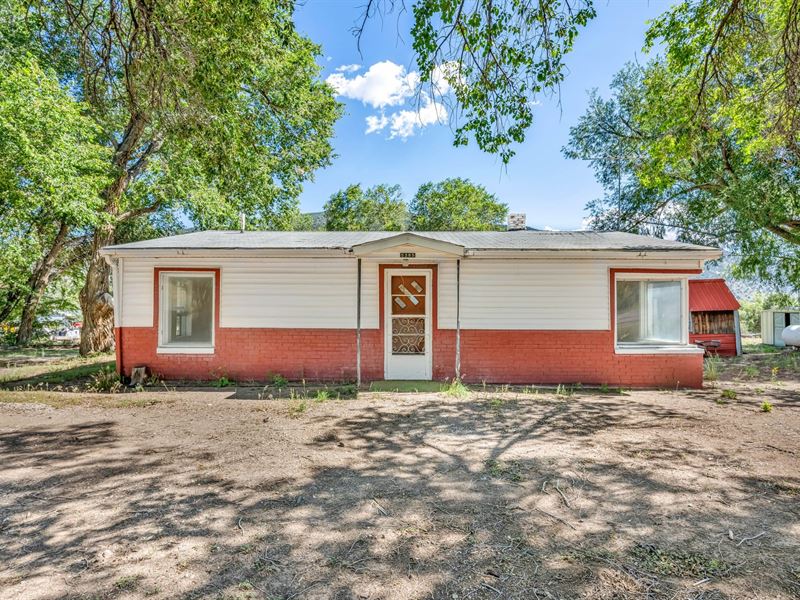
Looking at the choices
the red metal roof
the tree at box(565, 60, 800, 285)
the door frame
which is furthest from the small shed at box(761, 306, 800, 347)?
the door frame

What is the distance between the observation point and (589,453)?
4.31 meters

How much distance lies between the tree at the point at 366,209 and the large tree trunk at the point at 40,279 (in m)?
18.5

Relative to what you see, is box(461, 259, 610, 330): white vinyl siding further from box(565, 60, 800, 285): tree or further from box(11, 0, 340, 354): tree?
box(11, 0, 340, 354): tree

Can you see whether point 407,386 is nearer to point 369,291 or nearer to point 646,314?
point 369,291

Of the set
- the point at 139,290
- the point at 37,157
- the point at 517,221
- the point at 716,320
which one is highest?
the point at 37,157

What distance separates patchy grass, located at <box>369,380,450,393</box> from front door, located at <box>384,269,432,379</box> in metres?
0.24

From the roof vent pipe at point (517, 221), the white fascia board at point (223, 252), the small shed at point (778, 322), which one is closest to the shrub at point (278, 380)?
the white fascia board at point (223, 252)

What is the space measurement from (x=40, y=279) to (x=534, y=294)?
59.6 feet

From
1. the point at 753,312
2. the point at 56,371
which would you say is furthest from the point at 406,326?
the point at 753,312

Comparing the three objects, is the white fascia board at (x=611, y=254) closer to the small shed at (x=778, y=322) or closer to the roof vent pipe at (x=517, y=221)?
the roof vent pipe at (x=517, y=221)

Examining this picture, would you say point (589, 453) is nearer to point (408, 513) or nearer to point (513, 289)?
point (408, 513)

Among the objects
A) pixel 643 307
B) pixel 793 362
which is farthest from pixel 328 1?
pixel 793 362

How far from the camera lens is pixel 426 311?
26.7 feet

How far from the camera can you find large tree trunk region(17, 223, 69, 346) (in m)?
14.9
